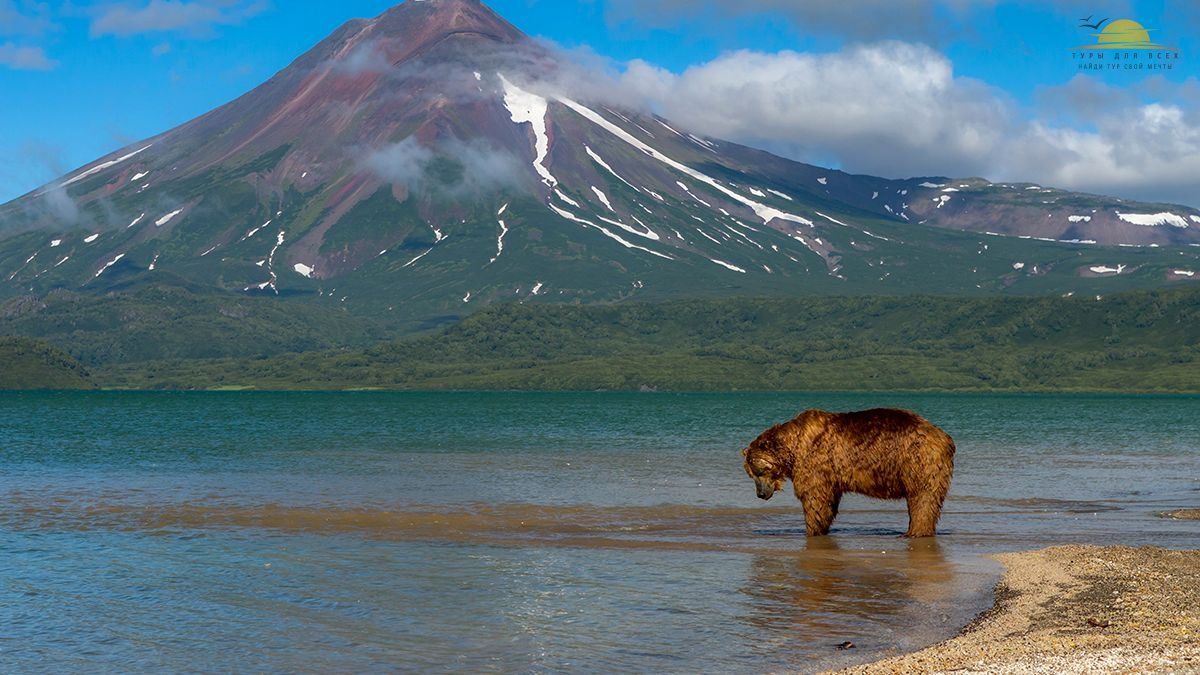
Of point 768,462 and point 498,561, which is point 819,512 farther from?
point 498,561

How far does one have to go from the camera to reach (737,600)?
18938 millimetres

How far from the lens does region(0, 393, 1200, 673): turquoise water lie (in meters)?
16.1

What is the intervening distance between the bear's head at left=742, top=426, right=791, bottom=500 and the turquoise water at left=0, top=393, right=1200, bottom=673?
1.08m

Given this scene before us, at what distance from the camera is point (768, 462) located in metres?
26.1

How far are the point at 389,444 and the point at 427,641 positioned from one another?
5331 cm

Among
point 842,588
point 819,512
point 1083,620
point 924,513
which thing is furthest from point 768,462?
point 1083,620

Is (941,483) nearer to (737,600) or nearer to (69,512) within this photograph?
(737,600)

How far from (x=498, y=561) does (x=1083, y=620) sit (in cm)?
1032

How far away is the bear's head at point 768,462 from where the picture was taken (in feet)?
85.4

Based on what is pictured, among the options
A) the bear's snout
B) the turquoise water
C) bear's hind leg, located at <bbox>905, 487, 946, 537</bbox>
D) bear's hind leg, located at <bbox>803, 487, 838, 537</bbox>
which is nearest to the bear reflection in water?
the turquoise water

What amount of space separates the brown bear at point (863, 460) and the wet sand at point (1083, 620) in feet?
7.66

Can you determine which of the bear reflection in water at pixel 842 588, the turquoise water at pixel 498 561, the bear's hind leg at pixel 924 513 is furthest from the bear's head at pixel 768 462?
the bear's hind leg at pixel 924 513

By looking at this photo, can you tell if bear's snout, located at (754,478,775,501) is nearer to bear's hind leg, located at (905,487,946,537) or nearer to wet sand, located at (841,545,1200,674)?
bear's hind leg, located at (905,487,946,537)

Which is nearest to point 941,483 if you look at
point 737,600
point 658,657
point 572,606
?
point 737,600
